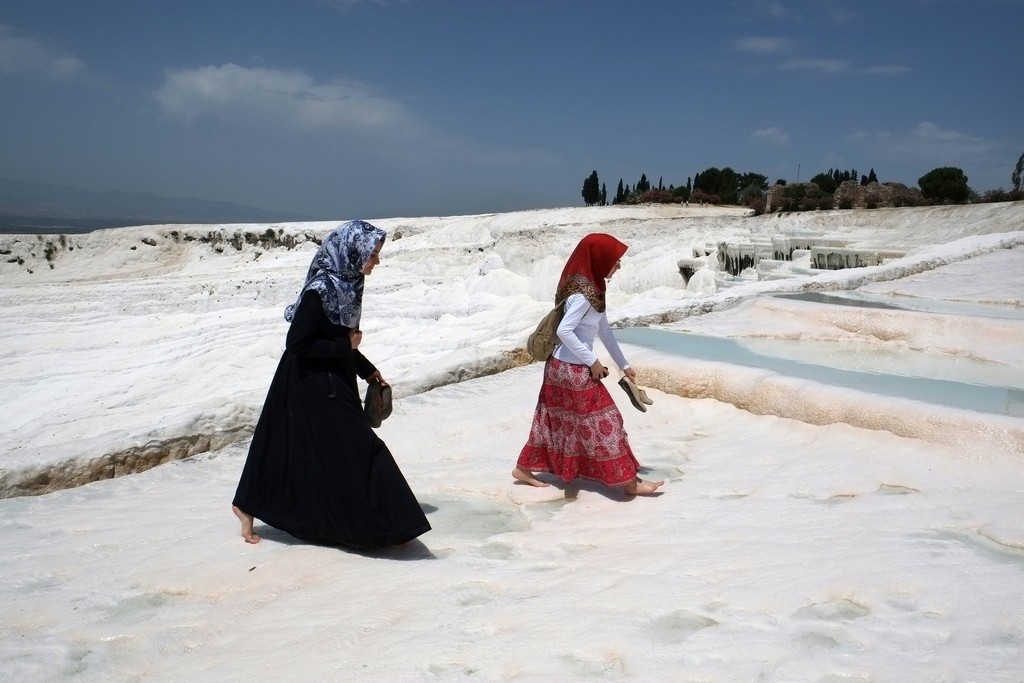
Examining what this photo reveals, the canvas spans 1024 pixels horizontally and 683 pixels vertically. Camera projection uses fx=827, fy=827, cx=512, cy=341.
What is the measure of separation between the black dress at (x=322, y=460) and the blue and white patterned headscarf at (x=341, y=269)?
41mm

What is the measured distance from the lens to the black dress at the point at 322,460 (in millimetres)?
3117

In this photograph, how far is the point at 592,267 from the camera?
366 centimetres

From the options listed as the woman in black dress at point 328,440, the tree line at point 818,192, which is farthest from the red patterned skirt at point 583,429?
the tree line at point 818,192

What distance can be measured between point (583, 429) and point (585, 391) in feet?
0.60

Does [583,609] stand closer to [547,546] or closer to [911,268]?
[547,546]

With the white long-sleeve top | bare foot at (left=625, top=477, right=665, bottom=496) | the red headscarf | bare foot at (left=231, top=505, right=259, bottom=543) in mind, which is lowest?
bare foot at (left=625, top=477, right=665, bottom=496)

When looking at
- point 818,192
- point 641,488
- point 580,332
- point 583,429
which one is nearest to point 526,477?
point 583,429

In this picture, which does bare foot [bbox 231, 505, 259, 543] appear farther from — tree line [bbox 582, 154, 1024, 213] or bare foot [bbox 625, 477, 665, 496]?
tree line [bbox 582, 154, 1024, 213]

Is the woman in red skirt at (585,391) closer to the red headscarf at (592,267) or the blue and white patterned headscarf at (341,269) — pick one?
the red headscarf at (592,267)

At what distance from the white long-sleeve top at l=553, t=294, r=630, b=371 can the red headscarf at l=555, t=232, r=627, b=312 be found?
0.12 feet

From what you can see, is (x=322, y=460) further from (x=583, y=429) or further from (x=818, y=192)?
(x=818, y=192)

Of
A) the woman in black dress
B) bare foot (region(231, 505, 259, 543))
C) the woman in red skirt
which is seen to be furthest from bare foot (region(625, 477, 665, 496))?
bare foot (region(231, 505, 259, 543))

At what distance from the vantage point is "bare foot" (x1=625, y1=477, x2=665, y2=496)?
3.85m

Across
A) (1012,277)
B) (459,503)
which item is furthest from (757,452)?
(1012,277)
